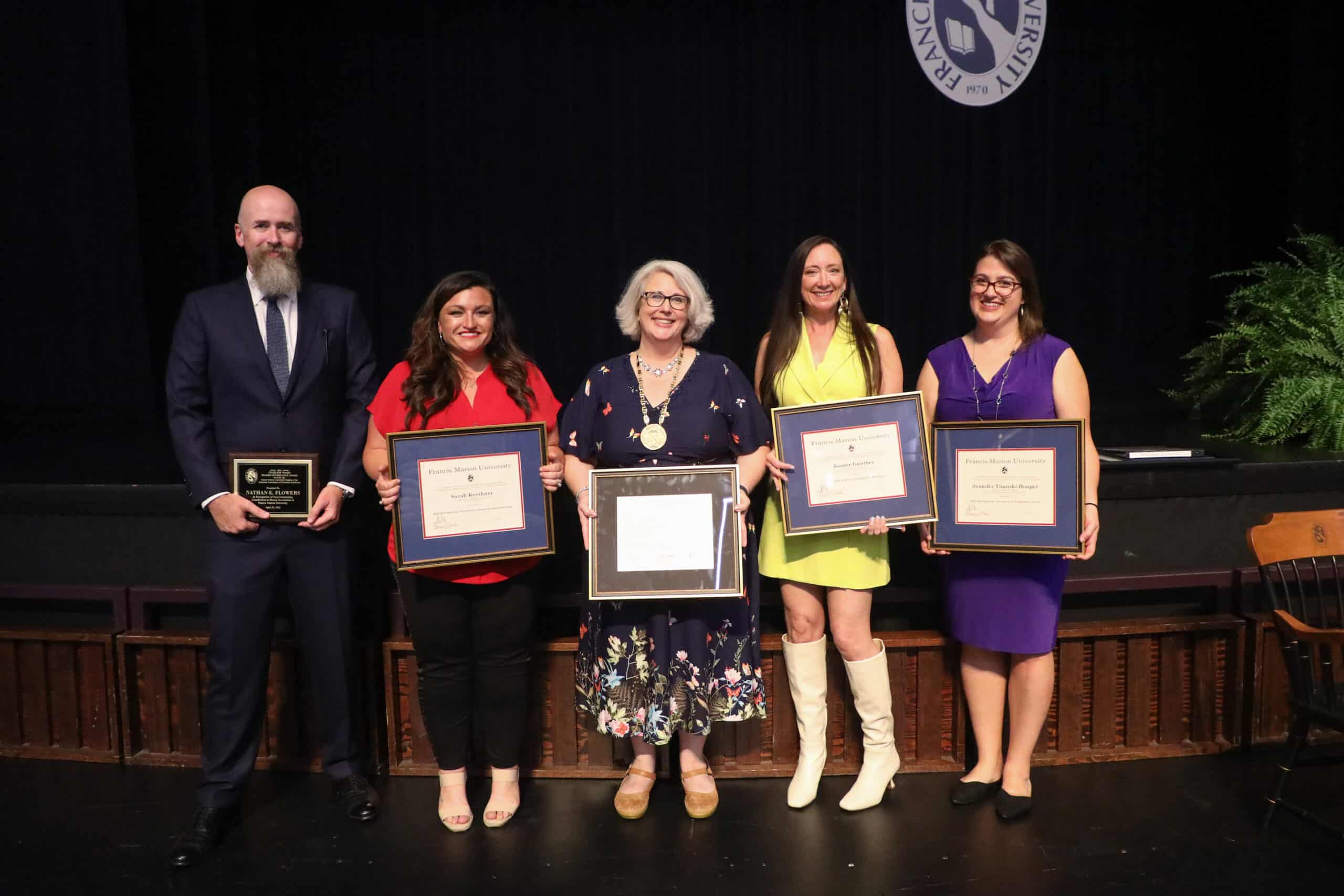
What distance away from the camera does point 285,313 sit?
258 centimetres

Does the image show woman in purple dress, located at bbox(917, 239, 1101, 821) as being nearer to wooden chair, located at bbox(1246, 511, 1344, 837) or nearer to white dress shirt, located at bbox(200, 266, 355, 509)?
wooden chair, located at bbox(1246, 511, 1344, 837)

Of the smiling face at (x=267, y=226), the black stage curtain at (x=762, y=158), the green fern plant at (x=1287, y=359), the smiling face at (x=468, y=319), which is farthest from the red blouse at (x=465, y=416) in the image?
the black stage curtain at (x=762, y=158)

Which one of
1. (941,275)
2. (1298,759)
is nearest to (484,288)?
(1298,759)

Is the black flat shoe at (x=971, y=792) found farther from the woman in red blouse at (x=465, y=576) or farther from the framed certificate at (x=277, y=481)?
the framed certificate at (x=277, y=481)

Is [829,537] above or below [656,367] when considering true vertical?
below

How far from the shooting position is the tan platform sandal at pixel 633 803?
272 cm

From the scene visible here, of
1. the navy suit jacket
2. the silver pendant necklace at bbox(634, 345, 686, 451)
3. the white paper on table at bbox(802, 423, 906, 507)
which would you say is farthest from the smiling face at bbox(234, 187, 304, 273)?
the white paper on table at bbox(802, 423, 906, 507)

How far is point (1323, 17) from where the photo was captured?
5.48 meters

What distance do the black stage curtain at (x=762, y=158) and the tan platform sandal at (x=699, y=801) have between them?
3.63m

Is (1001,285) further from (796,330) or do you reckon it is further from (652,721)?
(652,721)

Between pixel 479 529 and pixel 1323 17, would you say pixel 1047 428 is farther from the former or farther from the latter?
pixel 1323 17

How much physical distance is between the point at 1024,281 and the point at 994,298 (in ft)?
0.28

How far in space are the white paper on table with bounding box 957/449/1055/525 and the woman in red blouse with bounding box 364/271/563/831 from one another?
1049 millimetres

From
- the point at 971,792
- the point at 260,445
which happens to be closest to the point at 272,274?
the point at 260,445
